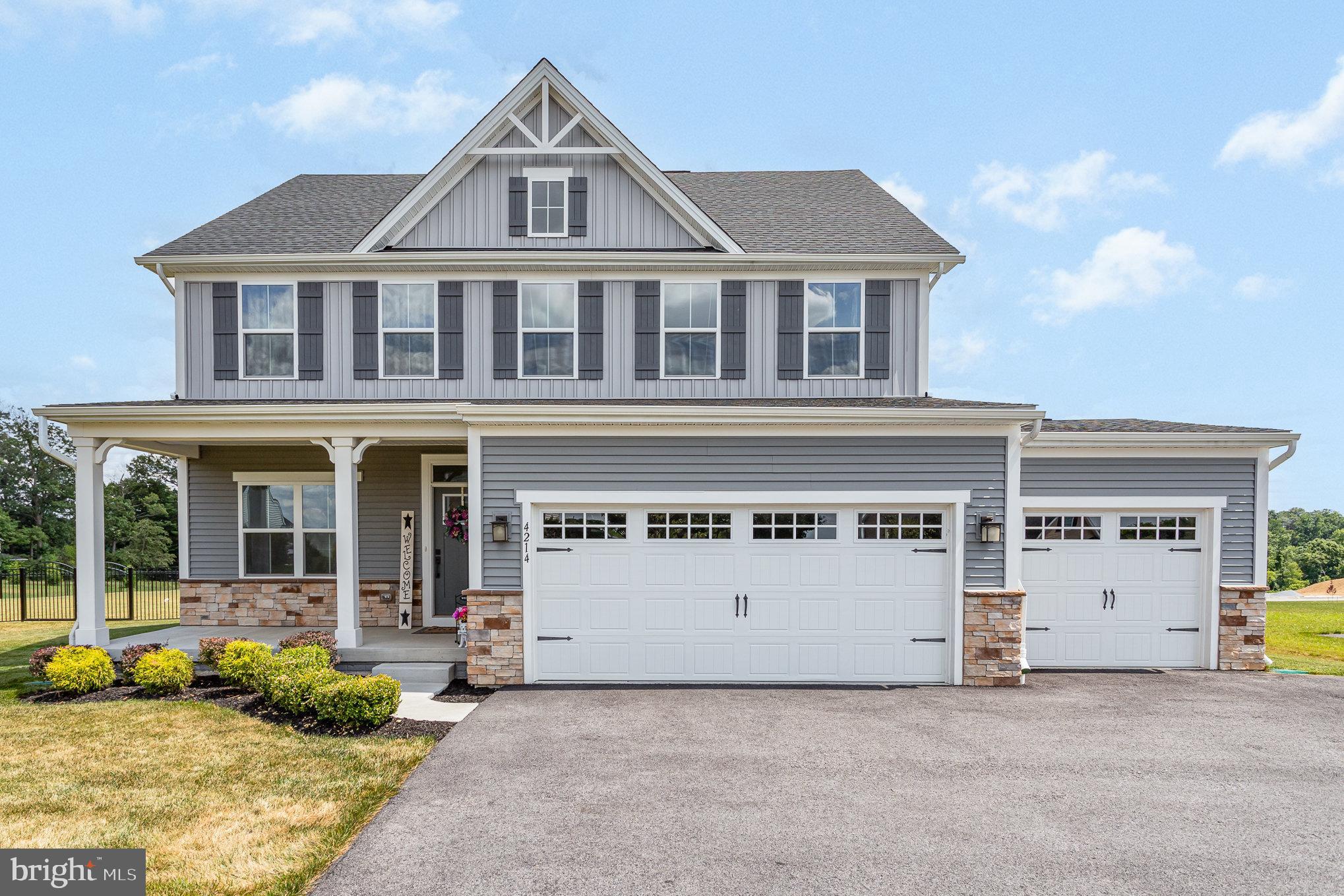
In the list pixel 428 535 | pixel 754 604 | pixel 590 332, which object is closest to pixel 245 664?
pixel 428 535

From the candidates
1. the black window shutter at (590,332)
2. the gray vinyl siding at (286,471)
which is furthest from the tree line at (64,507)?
the black window shutter at (590,332)

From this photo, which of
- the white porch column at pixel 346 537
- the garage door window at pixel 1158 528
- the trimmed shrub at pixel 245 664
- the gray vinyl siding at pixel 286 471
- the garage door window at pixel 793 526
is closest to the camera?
the trimmed shrub at pixel 245 664

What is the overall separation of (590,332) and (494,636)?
468cm

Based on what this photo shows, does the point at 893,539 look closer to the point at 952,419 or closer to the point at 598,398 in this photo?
the point at 952,419

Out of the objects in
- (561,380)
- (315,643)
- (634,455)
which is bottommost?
(315,643)

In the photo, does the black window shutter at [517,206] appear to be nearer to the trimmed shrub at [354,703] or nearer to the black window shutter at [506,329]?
the black window shutter at [506,329]

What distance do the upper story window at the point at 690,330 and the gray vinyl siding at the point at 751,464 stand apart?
2.37 metres

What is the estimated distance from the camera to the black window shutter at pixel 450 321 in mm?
10383

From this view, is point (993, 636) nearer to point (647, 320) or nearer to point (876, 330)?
point (876, 330)

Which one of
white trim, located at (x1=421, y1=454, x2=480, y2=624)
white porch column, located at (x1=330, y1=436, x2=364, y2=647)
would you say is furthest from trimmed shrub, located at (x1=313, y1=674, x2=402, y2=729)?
white trim, located at (x1=421, y1=454, x2=480, y2=624)

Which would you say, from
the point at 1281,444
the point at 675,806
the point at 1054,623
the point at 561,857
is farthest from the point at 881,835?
the point at 1281,444

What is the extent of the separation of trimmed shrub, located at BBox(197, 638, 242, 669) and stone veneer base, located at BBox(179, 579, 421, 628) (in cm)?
232

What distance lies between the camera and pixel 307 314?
1054cm

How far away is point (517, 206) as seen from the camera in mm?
10414
